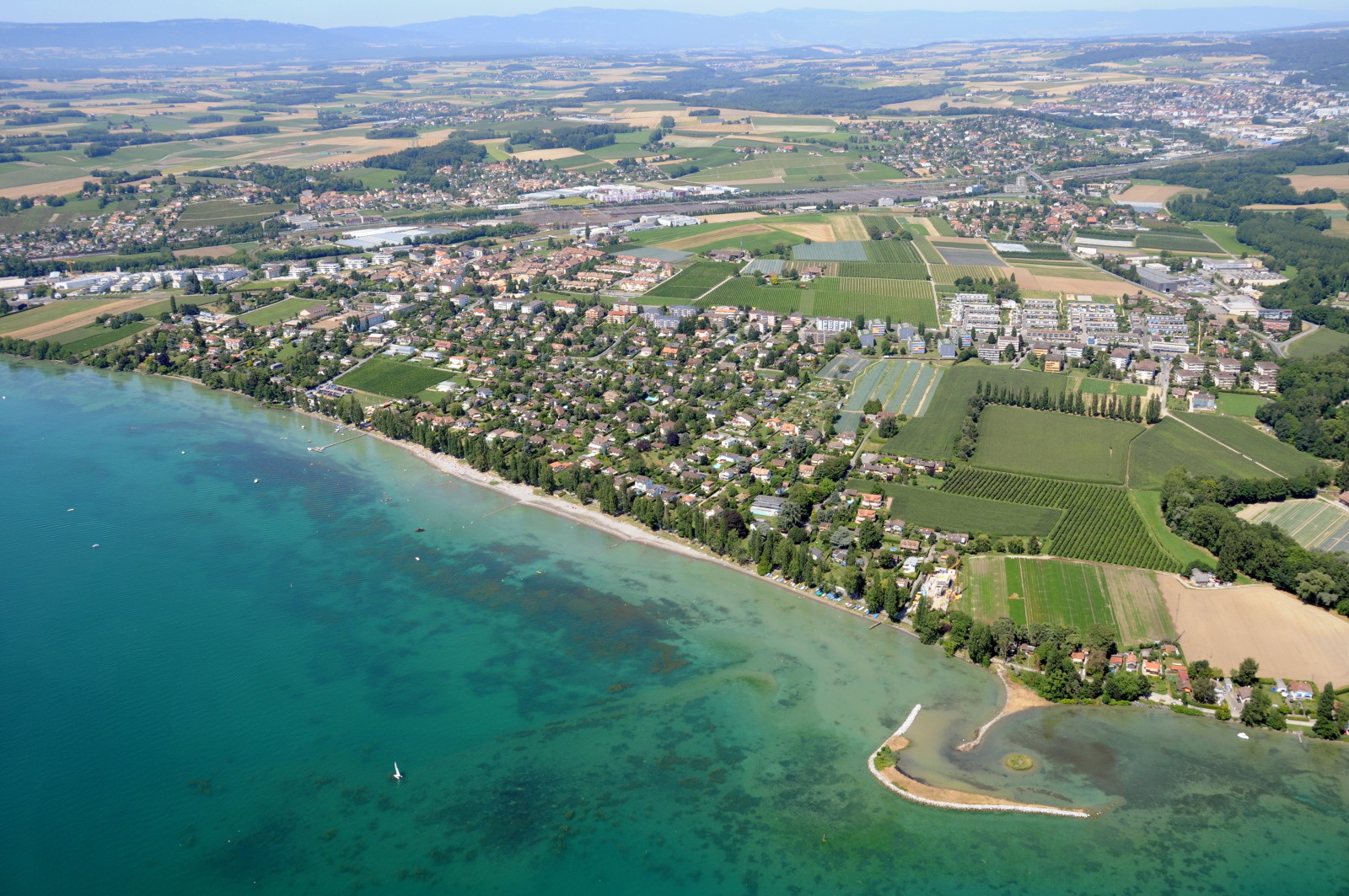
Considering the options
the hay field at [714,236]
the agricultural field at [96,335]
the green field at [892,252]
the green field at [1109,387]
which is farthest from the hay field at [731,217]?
the agricultural field at [96,335]

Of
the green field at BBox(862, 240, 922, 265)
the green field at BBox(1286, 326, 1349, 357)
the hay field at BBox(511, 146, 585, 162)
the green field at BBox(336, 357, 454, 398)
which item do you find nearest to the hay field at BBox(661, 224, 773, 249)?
the green field at BBox(862, 240, 922, 265)

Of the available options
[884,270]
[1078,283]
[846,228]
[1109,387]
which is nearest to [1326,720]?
[1109,387]

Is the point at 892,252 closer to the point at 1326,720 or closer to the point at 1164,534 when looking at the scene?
the point at 1164,534

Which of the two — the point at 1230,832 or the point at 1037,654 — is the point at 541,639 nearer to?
the point at 1037,654

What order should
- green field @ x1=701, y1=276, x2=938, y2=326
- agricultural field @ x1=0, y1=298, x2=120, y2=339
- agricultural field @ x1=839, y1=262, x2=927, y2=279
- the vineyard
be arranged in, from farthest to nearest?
agricultural field @ x1=839, y1=262, x2=927, y2=279 < agricultural field @ x1=0, y1=298, x2=120, y2=339 < green field @ x1=701, y1=276, x2=938, y2=326 < the vineyard

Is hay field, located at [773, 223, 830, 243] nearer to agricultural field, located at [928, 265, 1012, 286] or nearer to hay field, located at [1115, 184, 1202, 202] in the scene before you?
agricultural field, located at [928, 265, 1012, 286]

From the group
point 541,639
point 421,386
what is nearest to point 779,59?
point 421,386

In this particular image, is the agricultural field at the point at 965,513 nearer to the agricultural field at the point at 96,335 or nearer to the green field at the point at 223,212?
the agricultural field at the point at 96,335

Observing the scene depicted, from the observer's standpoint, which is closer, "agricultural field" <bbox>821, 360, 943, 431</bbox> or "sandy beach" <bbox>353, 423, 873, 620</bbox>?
"sandy beach" <bbox>353, 423, 873, 620</bbox>
